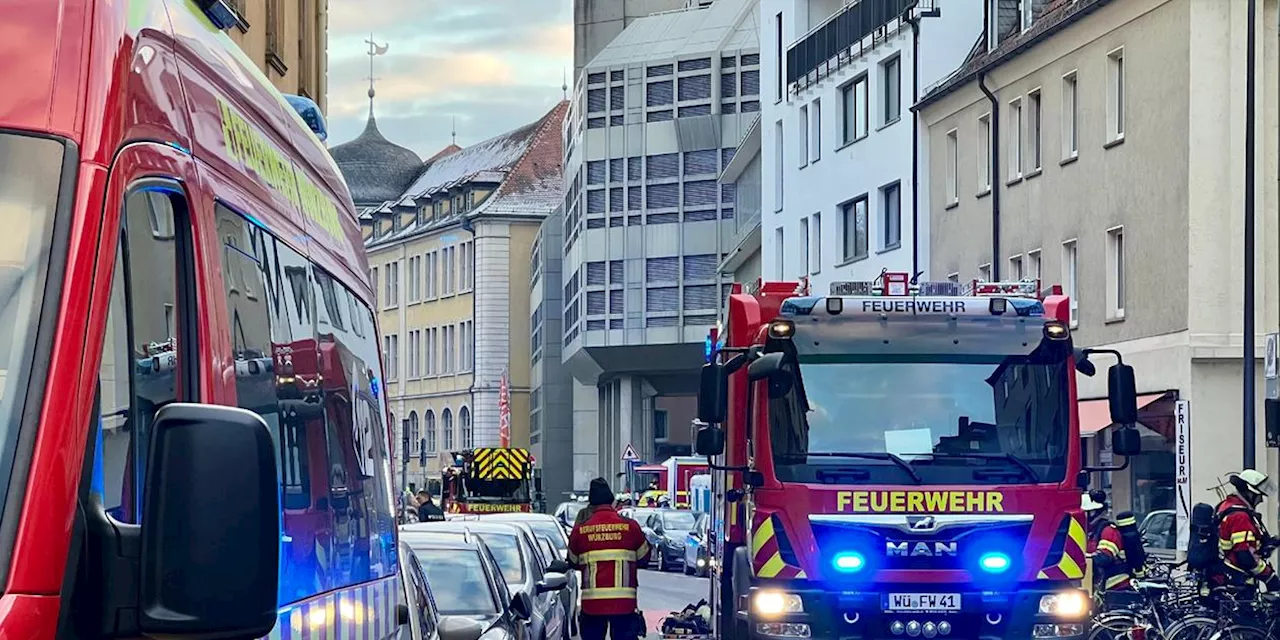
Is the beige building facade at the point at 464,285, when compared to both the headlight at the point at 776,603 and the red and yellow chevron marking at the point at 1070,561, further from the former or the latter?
the red and yellow chevron marking at the point at 1070,561

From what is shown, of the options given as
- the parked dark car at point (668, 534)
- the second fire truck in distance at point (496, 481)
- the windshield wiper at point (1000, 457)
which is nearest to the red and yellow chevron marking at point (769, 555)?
the windshield wiper at point (1000, 457)

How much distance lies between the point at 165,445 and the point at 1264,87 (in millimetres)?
31956

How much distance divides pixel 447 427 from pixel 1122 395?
11373cm

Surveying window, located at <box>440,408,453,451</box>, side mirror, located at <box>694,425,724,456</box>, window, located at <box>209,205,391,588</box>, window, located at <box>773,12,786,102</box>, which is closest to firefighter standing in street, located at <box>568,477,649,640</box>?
side mirror, located at <box>694,425,724,456</box>

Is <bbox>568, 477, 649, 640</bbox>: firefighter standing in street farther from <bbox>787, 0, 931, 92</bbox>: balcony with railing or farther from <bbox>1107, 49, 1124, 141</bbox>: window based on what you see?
<bbox>787, 0, 931, 92</bbox>: balcony with railing

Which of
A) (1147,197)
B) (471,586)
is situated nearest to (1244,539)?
(471,586)

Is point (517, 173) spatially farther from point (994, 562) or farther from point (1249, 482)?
point (994, 562)

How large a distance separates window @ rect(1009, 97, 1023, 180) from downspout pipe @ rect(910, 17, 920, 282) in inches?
227

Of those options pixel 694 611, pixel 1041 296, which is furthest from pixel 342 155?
pixel 1041 296

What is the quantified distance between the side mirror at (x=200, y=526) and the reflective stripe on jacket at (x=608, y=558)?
13.9 meters

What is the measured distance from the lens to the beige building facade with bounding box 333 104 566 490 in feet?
392

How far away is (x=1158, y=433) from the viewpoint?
36344mm

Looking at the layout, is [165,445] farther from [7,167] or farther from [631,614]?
[631,614]

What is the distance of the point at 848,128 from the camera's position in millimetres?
55594
